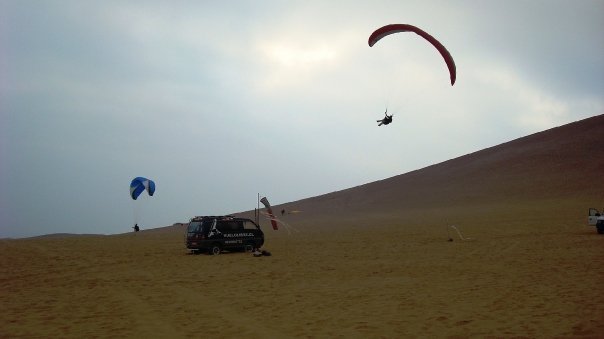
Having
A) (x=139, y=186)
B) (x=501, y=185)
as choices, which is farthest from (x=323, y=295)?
(x=501, y=185)

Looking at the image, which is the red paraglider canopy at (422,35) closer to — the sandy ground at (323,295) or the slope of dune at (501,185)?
the sandy ground at (323,295)

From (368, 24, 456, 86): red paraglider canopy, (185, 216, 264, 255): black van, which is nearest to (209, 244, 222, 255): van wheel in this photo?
(185, 216, 264, 255): black van

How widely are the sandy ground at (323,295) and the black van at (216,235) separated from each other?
1.88 meters

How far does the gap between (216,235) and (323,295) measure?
11.6 m

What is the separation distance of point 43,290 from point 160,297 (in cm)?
385

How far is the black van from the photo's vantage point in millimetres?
21203

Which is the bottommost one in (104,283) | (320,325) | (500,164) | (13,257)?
(320,325)

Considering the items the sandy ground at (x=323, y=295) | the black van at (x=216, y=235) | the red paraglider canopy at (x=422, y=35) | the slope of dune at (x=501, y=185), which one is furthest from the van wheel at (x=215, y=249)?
the slope of dune at (x=501, y=185)

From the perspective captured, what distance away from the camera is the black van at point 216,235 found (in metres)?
21.2

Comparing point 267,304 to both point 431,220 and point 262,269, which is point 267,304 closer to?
point 262,269

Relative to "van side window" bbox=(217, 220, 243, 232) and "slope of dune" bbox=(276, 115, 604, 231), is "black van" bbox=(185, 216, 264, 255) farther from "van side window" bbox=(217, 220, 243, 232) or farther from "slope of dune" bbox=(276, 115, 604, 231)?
"slope of dune" bbox=(276, 115, 604, 231)

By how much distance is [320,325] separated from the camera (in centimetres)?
805

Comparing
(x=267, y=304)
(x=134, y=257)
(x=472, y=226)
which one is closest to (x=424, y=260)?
(x=267, y=304)

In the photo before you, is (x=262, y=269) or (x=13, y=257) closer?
(x=262, y=269)
